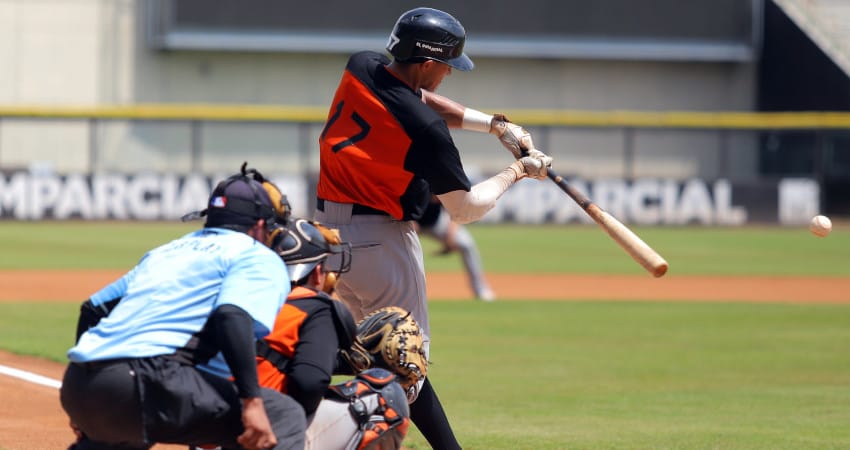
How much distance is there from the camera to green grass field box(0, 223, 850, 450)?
722 cm

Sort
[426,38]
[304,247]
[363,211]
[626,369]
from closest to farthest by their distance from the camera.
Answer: [304,247]
[426,38]
[363,211]
[626,369]

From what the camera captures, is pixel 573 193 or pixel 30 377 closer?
pixel 573 193

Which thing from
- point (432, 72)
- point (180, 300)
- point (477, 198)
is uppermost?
point (432, 72)

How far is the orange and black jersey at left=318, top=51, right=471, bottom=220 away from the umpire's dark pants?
4.96 feet

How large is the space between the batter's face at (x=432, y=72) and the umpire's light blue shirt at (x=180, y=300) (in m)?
1.64

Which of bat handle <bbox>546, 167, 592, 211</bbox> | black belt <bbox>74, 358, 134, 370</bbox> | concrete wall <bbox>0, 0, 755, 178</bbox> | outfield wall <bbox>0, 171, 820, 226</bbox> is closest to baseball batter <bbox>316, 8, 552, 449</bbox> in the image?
bat handle <bbox>546, 167, 592, 211</bbox>

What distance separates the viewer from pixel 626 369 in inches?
388

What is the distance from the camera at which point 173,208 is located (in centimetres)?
2656

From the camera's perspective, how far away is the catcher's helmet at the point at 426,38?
5.49m

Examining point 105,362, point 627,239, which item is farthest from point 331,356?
point 627,239

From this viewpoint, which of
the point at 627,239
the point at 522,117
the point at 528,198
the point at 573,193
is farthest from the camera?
the point at 522,117

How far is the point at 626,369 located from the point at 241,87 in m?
23.8

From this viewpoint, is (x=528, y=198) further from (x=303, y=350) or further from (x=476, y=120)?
(x=303, y=350)

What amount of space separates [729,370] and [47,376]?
500 cm
